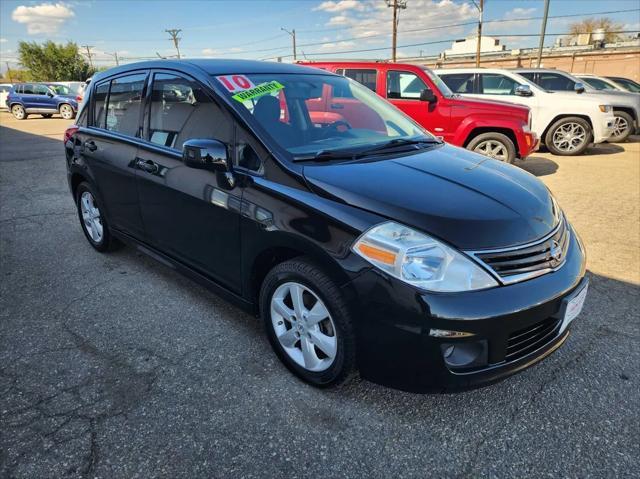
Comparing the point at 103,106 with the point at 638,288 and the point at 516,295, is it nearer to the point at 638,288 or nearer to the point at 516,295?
the point at 516,295

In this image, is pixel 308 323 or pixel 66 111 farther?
pixel 66 111

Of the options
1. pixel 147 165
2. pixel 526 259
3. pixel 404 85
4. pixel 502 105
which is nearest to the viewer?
pixel 526 259

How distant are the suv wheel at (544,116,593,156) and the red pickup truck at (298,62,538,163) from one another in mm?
2857

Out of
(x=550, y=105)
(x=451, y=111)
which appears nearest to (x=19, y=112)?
(x=451, y=111)

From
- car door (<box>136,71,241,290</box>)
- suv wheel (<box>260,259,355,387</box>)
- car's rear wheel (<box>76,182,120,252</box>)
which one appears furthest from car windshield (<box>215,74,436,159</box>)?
car's rear wheel (<box>76,182,120,252</box>)

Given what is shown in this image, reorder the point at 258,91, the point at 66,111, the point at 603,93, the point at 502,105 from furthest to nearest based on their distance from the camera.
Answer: the point at 66,111
the point at 603,93
the point at 502,105
the point at 258,91

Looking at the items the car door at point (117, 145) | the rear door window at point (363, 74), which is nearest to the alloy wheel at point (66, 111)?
the rear door window at point (363, 74)

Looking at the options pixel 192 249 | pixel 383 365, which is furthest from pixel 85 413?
pixel 383 365

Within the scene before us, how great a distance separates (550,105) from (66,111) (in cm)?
2279

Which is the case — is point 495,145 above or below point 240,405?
above

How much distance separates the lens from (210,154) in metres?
2.41

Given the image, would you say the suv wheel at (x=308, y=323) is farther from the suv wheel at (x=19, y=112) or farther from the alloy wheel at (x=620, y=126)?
the suv wheel at (x=19, y=112)

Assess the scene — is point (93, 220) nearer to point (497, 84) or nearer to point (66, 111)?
point (497, 84)

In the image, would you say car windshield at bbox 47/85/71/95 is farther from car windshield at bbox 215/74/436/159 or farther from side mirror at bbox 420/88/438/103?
car windshield at bbox 215/74/436/159
